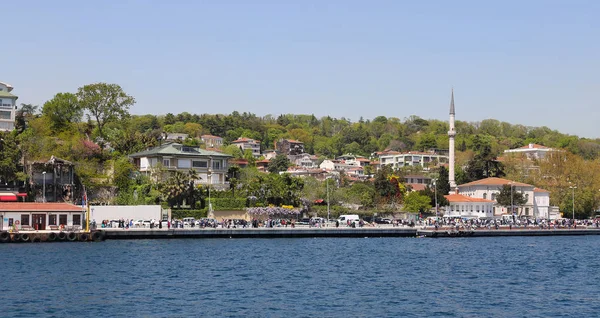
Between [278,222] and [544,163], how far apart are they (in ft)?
173

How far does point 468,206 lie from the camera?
101125mm

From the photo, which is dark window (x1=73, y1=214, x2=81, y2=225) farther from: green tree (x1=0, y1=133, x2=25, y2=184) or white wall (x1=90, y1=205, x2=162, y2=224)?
green tree (x1=0, y1=133, x2=25, y2=184)

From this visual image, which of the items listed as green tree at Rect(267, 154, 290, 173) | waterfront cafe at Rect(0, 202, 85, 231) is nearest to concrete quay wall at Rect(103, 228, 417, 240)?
waterfront cafe at Rect(0, 202, 85, 231)

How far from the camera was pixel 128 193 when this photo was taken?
8219cm

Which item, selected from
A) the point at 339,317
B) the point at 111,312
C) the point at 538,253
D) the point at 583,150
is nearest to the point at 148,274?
the point at 111,312

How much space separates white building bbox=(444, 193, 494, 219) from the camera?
9997 centimetres

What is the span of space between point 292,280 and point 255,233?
30.5 metres

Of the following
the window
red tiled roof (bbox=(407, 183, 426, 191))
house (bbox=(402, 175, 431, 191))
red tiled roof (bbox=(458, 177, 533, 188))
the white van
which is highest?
the window

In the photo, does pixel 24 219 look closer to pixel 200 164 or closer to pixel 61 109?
pixel 200 164

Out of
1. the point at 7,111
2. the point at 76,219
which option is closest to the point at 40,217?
the point at 76,219

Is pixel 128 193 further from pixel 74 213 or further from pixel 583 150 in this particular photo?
pixel 583 150

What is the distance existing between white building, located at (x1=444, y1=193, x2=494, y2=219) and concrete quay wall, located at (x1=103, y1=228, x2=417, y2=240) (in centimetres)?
2274

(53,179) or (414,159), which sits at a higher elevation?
(414,159)

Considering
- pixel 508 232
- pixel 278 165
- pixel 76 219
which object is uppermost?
pixel 278 165
